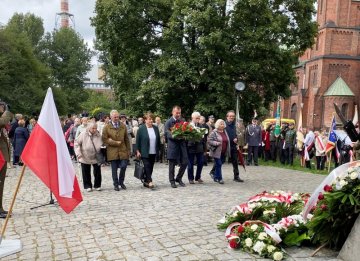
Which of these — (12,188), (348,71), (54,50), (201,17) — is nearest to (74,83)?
(54,50)

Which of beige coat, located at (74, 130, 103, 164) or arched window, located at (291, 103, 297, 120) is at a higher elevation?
arched window, located at (291, 103, 297, 120)

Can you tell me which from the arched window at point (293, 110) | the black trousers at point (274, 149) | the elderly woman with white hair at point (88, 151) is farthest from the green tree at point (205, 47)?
the arched window at point (293, 110)

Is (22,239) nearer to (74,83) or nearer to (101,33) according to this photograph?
(101,33)

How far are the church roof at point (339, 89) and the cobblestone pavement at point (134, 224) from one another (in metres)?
36.5

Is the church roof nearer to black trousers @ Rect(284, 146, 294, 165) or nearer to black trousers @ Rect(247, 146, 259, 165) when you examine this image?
black trousers @ Rect(284, 146, 294, 165)

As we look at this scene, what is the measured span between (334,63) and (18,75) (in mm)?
36489

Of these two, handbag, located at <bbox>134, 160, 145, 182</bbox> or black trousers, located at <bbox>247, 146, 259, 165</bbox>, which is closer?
handbag, located at <bbox>134, 160, 145, 182</bbox>

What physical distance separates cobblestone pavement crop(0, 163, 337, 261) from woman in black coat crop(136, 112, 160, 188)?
59 cm

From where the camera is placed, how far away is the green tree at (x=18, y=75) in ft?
123

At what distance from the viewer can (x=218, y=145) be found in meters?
10.3

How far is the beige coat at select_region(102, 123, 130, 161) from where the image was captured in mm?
9344

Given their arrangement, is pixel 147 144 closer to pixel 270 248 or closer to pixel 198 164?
pixel 198 164

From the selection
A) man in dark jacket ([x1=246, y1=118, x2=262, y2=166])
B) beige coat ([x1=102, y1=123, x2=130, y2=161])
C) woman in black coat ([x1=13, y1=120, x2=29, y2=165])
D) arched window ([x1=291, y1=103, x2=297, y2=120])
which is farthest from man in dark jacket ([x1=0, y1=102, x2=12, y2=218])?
arched window ([x1=291, y1=103, x2=297, y2=120])

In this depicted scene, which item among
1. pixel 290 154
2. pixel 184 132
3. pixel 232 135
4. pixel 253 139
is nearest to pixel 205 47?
pixel 253 139
